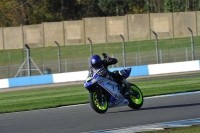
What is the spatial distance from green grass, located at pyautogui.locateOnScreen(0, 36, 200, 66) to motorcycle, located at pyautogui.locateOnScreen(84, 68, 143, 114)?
28.3 meters

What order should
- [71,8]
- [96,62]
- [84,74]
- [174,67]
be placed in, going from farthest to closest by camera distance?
[71,8], [174,67], [84,74], [96,62]

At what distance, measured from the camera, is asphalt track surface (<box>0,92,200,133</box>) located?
11.6 metres

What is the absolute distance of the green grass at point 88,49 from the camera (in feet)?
145

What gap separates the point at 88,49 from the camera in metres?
46.3

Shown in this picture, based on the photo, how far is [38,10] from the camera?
7006cm

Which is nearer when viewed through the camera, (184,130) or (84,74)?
(184,130)

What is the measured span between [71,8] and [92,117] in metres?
59.8

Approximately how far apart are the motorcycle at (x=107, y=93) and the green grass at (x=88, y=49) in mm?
28267

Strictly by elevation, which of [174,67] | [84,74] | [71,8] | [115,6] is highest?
[115,6]

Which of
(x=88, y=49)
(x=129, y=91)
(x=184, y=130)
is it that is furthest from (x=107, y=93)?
(x=88, y=49)

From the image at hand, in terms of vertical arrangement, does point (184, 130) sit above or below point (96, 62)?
below

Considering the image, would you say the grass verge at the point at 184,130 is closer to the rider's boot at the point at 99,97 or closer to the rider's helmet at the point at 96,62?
the rider's boot at the point at 99,97

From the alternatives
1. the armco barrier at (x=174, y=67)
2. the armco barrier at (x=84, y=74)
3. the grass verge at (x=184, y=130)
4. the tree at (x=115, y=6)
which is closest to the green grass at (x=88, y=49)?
the armco barrier at (x=84, y=74)

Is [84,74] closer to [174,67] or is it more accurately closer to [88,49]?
[174,67]
